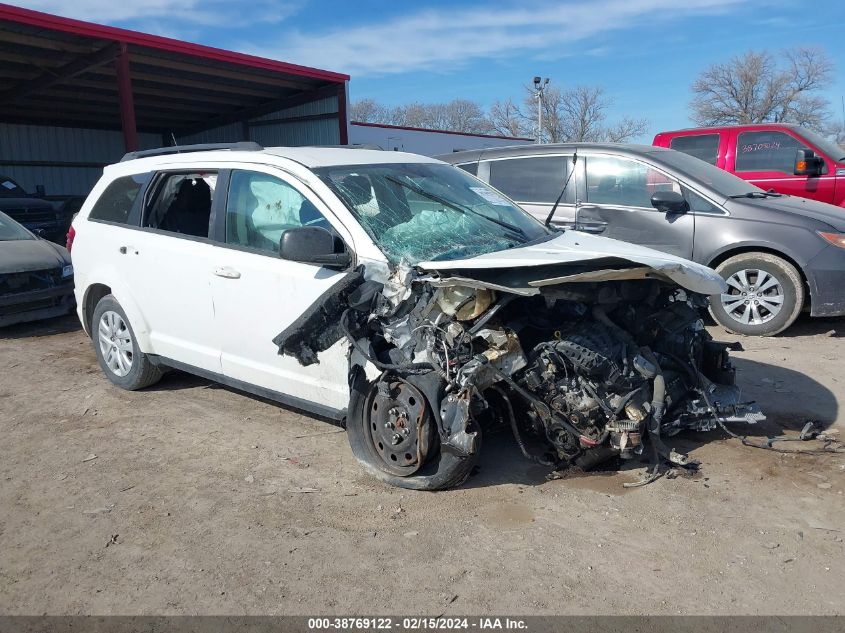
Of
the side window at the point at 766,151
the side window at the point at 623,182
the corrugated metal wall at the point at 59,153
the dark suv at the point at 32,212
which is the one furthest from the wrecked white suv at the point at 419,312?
the corrugated metal wall at the point at 59,153

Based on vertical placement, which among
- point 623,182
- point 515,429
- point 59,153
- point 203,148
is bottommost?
point 515,429

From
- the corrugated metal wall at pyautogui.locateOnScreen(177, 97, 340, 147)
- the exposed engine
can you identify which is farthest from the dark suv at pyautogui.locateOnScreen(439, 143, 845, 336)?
the corrugated metal wall at pyautogui.locateOnScreen(177, 97, 340, 147)

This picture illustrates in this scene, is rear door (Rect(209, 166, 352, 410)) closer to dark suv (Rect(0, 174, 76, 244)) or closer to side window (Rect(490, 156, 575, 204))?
side window (Rect(490, 156, 575, 204))

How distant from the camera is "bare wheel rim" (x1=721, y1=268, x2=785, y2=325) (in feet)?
21.4

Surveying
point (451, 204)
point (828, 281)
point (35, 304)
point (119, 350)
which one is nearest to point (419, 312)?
point (451, 204)

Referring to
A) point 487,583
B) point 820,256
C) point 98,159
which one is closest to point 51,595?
point 487,583

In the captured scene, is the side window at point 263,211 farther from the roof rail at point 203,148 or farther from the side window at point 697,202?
the side window at point 697,202

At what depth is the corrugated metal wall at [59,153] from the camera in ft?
67.2

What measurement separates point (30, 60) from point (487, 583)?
15137 mm

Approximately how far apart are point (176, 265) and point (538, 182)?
4151 millimetres

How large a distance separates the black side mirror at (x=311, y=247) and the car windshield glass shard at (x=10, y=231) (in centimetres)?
611

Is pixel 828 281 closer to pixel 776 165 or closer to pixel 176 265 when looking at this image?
pixel 776 165

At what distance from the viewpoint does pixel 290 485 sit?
3947 mm

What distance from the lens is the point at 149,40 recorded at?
12.8m
